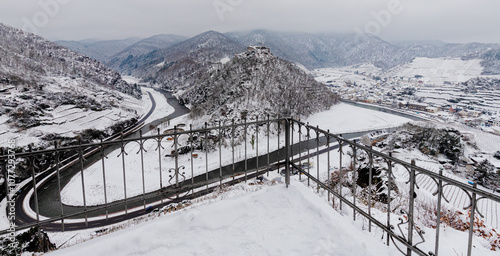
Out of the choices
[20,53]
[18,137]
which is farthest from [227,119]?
[20,53]

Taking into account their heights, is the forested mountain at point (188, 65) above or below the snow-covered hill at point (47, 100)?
above

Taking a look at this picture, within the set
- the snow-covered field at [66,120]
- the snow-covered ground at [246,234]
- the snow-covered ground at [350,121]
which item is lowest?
the snow-covered ground at [350,121]

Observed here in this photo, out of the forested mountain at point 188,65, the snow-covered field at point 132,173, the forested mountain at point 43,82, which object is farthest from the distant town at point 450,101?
the forested mountain at point 43,82

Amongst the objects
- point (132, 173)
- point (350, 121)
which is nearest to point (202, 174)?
point (132, 173)

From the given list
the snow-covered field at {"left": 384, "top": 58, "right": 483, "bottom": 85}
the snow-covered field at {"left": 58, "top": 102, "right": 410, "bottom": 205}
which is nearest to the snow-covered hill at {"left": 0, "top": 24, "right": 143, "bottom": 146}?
the snow-covered field at {"left": 58, "top": 102, "right": 410, "bottom": 205}

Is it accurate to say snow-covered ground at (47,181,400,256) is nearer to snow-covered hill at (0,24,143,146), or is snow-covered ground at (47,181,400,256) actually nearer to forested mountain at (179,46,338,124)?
forested mountain at (179,46,338,124)

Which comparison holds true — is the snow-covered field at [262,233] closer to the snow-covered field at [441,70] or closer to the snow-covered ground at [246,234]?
the snow-covered ground at [246,234]

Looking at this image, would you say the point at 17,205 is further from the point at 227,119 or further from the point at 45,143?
the point at 227,119

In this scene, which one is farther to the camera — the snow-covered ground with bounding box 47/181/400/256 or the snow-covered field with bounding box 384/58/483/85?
the snow-covered field with bounding box 384/58/483/85
